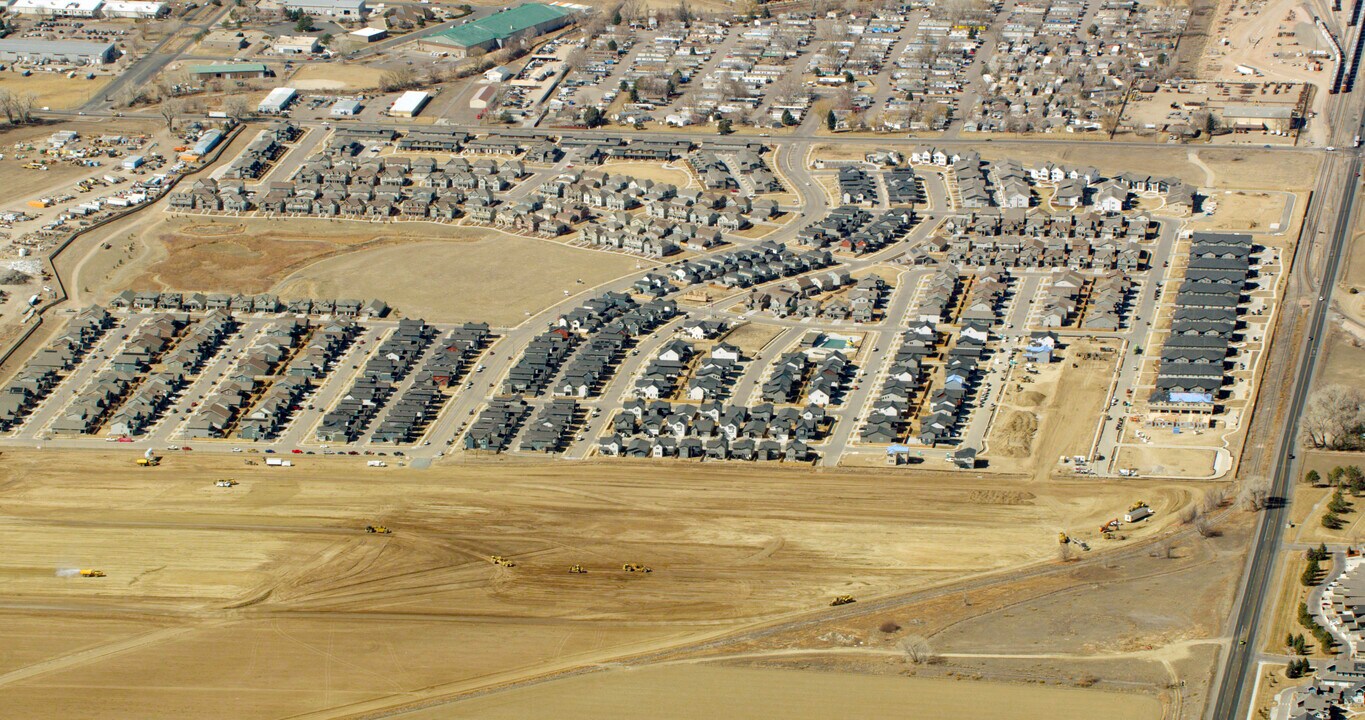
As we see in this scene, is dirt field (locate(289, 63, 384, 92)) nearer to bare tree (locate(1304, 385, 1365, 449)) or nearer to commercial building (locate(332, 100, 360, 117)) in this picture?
commercial building (locate(332, 100, 360, 117))

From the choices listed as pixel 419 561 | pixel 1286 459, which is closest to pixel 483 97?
pixel 419 561

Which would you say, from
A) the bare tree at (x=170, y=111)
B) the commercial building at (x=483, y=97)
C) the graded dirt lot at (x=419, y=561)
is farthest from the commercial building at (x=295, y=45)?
the graded dirt lot at (x=419, y=561)

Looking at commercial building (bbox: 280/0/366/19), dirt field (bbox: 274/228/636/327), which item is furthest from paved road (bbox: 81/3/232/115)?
dirt field (bbox: 274/228/636/327)

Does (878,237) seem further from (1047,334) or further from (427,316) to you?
(427,316)

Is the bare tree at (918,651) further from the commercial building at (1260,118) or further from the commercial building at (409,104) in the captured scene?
the commercial building at (409,104)

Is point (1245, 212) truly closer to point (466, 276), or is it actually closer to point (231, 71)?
point (466, 276)

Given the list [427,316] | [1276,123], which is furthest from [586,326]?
[1276,123]
